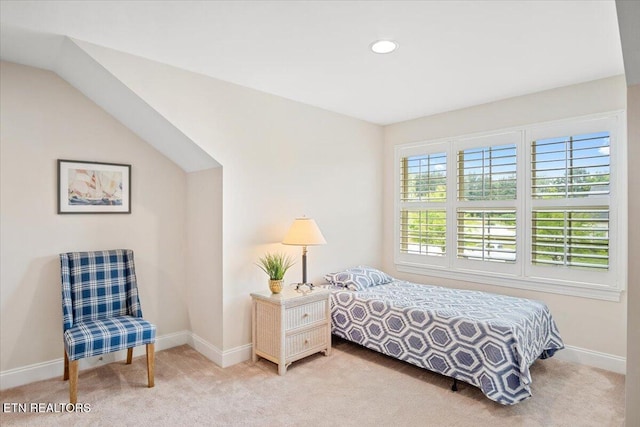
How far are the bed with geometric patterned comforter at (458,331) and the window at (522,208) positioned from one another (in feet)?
1.38

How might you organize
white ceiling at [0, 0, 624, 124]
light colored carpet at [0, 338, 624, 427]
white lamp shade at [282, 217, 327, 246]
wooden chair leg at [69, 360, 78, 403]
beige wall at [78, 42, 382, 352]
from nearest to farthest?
white ceiling at [0, 0, 624, 124] → light colored carpet at [0, 338, 624, 427] → wooden chair leg at [69, 360, 78, 403] → beige wall at [78, 42, 382, 352] → white lamp shade at [282, 217, 327, 246]

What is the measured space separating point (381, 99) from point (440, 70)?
2.59 feet

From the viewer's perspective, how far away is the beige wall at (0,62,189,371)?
2709mm

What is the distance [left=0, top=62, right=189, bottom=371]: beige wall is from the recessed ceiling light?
217 cm

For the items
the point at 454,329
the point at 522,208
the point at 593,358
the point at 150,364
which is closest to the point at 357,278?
the point at 454,329

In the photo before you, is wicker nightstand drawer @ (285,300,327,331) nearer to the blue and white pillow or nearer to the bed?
the bed

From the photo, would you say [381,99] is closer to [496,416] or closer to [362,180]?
[362,180]

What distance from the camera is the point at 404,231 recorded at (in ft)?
14.6

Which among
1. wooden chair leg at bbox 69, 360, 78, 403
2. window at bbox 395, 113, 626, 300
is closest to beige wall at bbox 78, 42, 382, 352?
window at bbox 395, 113, 626, 300

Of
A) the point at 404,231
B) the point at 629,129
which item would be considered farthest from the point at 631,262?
the point at 404,231

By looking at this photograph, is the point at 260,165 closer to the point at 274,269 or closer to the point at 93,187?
the point at 274,269

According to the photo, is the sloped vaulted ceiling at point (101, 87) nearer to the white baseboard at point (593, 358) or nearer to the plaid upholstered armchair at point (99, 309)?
the plaid upholstered armchair at point (99, 309)

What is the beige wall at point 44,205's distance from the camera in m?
2.71

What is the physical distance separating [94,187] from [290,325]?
77.6 inches
